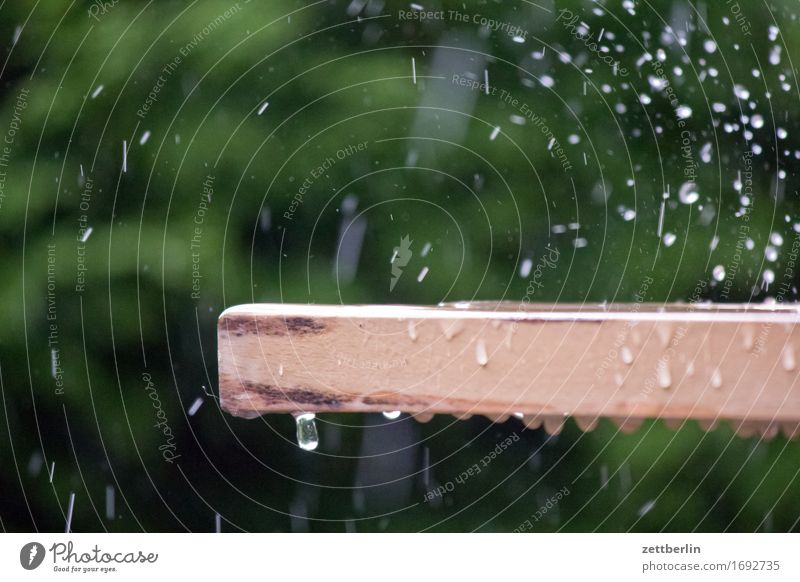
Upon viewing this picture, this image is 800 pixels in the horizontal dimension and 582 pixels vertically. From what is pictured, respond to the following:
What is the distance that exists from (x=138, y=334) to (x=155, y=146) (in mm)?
181

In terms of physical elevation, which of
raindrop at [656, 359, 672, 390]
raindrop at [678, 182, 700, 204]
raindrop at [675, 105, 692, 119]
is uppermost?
raindrop at [675, 105, 692, 119]

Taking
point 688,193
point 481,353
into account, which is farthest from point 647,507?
point 481,353

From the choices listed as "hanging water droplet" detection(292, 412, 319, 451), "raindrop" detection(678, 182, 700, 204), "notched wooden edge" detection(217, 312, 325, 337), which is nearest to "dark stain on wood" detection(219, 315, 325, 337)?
"notched wooden edge" detection(217, 312, 325, 337)

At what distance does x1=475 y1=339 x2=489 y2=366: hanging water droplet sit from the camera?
354mm

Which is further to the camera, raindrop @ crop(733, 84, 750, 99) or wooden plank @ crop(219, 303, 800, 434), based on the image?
raindrop @ crop(733, 84, 750, 99)

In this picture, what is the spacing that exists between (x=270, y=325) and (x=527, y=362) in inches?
4.5

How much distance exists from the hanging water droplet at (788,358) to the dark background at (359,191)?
15.4 inches

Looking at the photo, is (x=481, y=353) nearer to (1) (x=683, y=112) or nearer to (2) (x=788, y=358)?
(2) (x=788, y=358)

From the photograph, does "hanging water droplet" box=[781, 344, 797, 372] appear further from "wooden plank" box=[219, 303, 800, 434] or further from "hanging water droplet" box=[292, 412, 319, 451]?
"hanging water droplet" box=[292, 412, 319, 451]

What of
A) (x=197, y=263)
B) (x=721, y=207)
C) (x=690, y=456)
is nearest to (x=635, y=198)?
(x=721, y=207)

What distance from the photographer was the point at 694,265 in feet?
2.51

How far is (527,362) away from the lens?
36 cm

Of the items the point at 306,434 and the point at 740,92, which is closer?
the point at 306,434

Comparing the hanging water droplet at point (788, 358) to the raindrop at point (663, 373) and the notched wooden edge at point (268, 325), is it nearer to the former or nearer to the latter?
the raindrop at point (663, 373)
